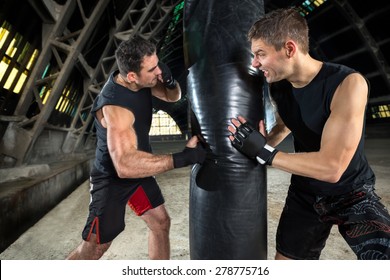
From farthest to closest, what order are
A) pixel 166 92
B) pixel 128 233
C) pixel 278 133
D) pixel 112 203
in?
pixel 128 233, pixel 166 92, pixel 112 203, pixel 278 133

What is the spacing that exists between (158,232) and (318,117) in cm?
172

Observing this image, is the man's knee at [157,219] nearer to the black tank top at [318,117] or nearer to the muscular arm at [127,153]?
the muscular arm at [127,153]

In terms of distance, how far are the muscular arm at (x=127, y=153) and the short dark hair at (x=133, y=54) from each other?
342 millimetres

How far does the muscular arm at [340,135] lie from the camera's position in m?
1.33

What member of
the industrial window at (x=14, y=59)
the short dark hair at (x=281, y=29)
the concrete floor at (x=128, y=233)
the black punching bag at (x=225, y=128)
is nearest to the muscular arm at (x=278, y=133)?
the black punching bag at (x=225, y=128)

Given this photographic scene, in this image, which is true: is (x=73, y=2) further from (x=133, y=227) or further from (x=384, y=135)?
(x=384, y=135)

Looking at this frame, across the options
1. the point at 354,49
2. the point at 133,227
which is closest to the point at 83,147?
the point at 133,227

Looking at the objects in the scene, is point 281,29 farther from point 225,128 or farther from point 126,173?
point 126,173

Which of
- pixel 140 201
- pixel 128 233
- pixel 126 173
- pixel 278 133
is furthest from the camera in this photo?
pixel 128 233

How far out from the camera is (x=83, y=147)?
445 inches

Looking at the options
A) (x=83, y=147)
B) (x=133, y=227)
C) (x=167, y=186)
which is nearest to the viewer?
(x=133, y=227)

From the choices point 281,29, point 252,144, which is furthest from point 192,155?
point 281,29

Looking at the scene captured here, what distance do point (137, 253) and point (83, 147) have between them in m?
9.55

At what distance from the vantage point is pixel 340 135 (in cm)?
133
